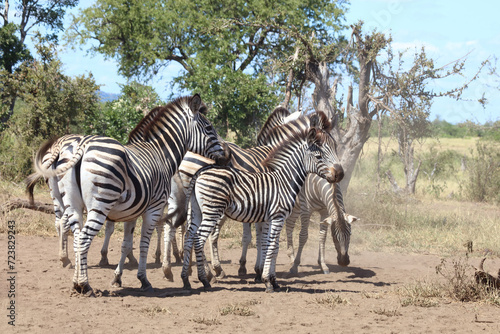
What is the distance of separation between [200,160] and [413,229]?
6570 mm

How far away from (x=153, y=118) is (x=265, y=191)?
190 cm

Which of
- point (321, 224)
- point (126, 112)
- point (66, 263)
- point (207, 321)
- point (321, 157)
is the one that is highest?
point (126, 112)

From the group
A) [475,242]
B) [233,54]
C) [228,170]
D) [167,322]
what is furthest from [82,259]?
[233,54]

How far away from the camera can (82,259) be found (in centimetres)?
603

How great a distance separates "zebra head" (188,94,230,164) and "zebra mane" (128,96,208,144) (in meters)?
0.09

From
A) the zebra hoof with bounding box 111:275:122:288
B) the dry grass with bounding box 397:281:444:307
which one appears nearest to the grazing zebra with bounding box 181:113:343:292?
the zebra hoof with bounding box 111:275:122:288

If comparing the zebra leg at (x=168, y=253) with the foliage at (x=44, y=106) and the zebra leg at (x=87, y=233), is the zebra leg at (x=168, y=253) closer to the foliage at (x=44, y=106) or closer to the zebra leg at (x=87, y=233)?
the zebra leg at (x=87, y=233)

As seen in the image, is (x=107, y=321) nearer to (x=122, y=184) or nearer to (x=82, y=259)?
(x=82, y=259)

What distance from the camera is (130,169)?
6348mm

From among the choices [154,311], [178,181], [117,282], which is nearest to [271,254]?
[178,181]

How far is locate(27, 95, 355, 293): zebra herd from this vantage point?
6078mm

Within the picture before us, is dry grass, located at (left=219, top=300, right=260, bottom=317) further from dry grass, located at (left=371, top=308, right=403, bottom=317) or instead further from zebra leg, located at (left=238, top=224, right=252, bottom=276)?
zebra leg, located at (left=238, top=224, right=252, bottom=276)

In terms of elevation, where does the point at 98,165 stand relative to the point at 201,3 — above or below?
below

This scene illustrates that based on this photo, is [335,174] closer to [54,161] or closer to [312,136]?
[312,136]
